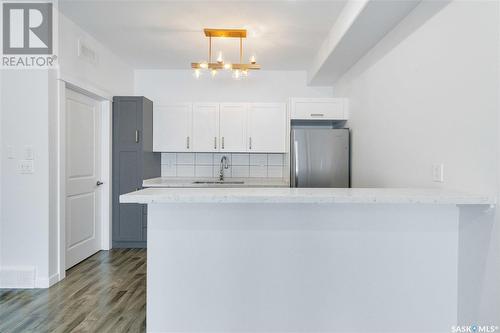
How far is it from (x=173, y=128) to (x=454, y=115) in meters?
3.38

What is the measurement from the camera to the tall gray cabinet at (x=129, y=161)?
391 centimetres

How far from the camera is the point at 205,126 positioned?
13.9 feet

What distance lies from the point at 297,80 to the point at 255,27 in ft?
5.36

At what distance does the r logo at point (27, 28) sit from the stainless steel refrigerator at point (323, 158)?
2.80m

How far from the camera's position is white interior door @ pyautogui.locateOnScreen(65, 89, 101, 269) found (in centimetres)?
321

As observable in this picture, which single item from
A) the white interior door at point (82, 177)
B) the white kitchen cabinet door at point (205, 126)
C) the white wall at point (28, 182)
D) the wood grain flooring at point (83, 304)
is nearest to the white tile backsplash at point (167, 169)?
the white kitchen cabinet door at point (205, 126)

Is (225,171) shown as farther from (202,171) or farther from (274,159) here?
(274,159)

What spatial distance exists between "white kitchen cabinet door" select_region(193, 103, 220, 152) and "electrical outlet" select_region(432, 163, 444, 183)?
2.86m

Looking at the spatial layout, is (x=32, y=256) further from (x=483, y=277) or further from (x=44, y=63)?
(x=483, y=277)

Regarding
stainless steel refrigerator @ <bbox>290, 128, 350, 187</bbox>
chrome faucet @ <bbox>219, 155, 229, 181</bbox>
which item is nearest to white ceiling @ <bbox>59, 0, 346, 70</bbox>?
stainless steel refrigerator @ <bbox>290, 128, 350, 187</bbox>

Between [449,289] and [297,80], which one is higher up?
[297,80]

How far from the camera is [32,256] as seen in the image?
8.96 ft

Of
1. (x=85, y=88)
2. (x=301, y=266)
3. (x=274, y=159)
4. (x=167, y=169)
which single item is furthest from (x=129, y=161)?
(x=301, y=266)

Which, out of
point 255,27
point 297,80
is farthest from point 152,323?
point 297,80
